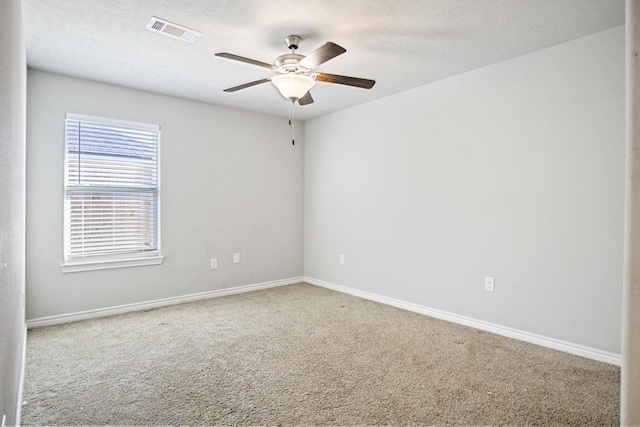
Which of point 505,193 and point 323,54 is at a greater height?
point 323,54

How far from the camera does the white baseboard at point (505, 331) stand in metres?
2.69

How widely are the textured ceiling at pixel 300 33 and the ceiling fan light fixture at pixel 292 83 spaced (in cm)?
33

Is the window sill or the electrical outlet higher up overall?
the window sill

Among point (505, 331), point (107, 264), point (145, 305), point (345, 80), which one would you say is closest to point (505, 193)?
point (505, 331)

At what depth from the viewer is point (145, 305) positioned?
13.3 feet

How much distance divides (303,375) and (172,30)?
8.48 feet

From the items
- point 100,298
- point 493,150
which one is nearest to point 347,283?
point 493,150

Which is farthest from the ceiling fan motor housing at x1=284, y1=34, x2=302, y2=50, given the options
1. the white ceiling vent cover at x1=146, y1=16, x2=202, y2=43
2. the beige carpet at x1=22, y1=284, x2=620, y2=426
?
the beige carpet at x1=22, y1=284, x2=620, y2=426

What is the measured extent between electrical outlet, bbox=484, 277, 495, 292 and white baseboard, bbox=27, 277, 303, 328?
273 centimetres

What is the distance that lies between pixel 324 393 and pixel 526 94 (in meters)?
2.82

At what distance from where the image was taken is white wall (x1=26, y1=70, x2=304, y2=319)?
344 cm

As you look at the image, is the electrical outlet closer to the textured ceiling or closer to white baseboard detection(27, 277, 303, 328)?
the textured ceiling

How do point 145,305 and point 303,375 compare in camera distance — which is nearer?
point 303,375

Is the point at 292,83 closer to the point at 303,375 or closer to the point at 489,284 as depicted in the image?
the point at 303,375
